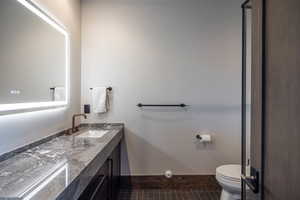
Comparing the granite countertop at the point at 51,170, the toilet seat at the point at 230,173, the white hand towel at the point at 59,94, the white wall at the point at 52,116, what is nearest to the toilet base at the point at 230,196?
the toilet seat at the point at 230,173

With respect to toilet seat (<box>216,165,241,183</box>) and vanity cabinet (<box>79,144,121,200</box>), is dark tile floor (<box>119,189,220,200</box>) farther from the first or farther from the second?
vanity cabinet (<box>79,144,121,200</box>)

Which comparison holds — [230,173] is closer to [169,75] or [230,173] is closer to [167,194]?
[167,194]

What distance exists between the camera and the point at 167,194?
9.87 ft

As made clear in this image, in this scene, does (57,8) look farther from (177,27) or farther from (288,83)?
(288,83)

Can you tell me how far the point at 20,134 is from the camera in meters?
1.71

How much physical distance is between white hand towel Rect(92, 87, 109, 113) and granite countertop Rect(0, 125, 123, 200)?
3.33ft

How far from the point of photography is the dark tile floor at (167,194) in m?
2.89

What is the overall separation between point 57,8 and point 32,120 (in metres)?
1.16

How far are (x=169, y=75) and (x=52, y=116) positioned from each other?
61.3 inches

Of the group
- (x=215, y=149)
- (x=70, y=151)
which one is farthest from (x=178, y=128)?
(x=70, y=151)

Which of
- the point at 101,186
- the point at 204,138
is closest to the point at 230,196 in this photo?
the point at 204,138

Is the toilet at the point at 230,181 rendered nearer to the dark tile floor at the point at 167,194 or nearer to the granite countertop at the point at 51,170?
the dark tile floor at the point at 167,194

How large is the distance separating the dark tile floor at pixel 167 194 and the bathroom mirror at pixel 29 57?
1.39m

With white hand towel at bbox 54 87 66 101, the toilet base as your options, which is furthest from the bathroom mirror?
the toilet base
